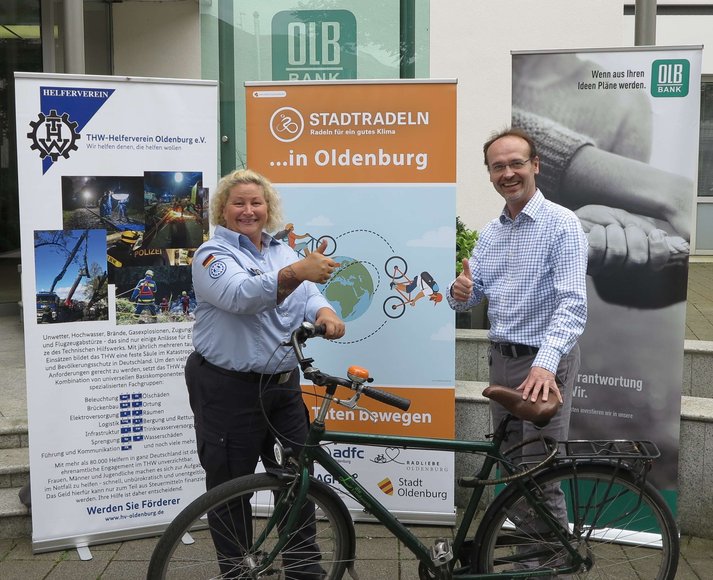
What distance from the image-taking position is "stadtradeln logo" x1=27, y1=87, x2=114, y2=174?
3416mm

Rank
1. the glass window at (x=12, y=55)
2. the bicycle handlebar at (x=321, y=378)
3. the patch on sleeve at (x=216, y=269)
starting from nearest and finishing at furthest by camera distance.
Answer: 1. the bicycle handlebar at (x=321, y=378)
2. the patch on sleeve at (x=216, y=269)
3. the glass window at (x=12, y=55)

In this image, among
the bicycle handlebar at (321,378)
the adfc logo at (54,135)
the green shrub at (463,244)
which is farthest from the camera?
the green shrub at (463,244)

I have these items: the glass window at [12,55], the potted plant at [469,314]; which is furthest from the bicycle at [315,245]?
the glass window at [12,55]

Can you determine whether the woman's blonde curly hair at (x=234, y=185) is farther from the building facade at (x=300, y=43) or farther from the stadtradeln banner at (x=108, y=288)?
the building facade at (x=300, y=43)

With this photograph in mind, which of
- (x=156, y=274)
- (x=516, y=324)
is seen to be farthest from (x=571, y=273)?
(x=156, y=274)

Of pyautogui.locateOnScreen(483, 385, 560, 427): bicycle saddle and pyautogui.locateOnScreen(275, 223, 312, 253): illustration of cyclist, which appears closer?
pyautogui.locateOnScreen(483, 385, 560, 427): bicycle saddle

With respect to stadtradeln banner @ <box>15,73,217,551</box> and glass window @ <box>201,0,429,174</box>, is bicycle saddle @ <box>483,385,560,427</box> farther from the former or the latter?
glass window @ <box>201,0,429,174</box>

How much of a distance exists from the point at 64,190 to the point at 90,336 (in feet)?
2.02

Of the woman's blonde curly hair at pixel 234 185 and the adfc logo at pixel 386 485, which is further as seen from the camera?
the adfc logo at pixel 386 485

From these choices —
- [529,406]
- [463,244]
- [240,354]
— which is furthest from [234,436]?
[463,244]

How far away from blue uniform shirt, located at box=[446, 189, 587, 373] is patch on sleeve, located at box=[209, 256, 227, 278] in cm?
97

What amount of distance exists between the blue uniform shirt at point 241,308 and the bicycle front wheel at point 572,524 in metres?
0.89

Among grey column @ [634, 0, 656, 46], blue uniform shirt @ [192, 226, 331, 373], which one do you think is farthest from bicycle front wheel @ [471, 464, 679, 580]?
grey column @ [634, 0, 656, 46]

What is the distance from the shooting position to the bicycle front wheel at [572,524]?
280 centimetres
